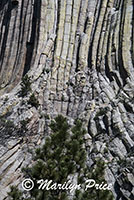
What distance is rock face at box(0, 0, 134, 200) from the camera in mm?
18734

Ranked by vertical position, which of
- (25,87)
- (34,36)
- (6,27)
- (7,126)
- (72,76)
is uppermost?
(6,27)

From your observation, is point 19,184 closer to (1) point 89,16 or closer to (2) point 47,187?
(2) point 47,187

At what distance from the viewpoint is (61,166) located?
41.4ft

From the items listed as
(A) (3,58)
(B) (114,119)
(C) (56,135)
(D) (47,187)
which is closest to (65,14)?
(A) (3,58)

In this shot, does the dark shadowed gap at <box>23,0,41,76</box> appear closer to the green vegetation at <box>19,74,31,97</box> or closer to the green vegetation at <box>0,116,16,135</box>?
the green vegetation at <box>19,74,31,97</box>

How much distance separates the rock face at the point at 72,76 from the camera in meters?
18.7

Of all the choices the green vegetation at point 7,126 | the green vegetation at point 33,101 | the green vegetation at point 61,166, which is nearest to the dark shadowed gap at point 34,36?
the green vegetation at point 33,101

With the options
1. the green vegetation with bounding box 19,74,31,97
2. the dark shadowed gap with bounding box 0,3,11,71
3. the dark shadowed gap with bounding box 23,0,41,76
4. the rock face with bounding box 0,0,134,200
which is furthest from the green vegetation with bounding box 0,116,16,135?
the dark shadowed gap with bounding box 0,3,11,71

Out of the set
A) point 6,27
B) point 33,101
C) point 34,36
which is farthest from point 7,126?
point 6,27

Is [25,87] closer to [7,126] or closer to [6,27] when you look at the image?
[7,126]

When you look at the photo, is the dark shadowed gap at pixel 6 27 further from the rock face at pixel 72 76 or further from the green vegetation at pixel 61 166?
the green vegetation at pixel 61 166

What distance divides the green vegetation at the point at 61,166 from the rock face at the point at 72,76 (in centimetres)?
418

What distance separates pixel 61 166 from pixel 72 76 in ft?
37.1

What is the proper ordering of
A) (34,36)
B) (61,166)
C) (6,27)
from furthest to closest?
(6,27) < (34,36) < (61,166)
